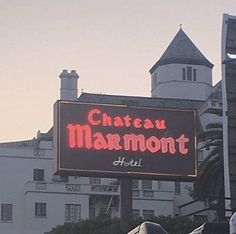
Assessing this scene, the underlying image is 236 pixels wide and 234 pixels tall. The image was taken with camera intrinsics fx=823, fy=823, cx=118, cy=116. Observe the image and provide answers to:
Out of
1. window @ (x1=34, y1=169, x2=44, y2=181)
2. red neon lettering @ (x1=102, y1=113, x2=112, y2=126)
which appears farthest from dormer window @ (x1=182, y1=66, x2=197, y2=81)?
red neon lettering @ (x1=102, y1=113, x2=112, y2=126)

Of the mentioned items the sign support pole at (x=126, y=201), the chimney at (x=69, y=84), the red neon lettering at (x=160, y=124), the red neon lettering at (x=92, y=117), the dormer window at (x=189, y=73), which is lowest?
the sign support pole at (x=126, y=201)

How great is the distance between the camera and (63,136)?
1561 inches

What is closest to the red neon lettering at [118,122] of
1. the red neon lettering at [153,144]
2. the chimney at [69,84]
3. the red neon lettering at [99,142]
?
the red neon lettering at [99,142]

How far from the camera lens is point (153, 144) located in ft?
133

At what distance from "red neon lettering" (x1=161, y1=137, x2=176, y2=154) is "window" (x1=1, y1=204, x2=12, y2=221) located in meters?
39.4

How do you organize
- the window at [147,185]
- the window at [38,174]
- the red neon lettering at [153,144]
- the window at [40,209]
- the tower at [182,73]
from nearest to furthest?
the red neon lettering at [153,144], the window at [40,209], the window at [38,174], the window at [147,185], the tower at [182,73]

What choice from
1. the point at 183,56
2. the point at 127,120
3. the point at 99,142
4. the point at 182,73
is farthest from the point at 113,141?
the point at 183,56

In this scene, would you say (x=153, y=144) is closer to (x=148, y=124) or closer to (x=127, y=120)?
(x=148, y=124)

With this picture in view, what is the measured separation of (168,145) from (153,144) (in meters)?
0.74

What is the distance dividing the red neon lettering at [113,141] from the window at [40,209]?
37972mm

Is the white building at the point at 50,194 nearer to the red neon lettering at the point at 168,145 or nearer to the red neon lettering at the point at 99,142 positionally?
the red neon lettering at the point at 168,145

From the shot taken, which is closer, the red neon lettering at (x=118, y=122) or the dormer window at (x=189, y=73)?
the red neon lettering at (x=118, y=122)

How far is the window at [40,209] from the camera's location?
76.9 m

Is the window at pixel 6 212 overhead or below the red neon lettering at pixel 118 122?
below
